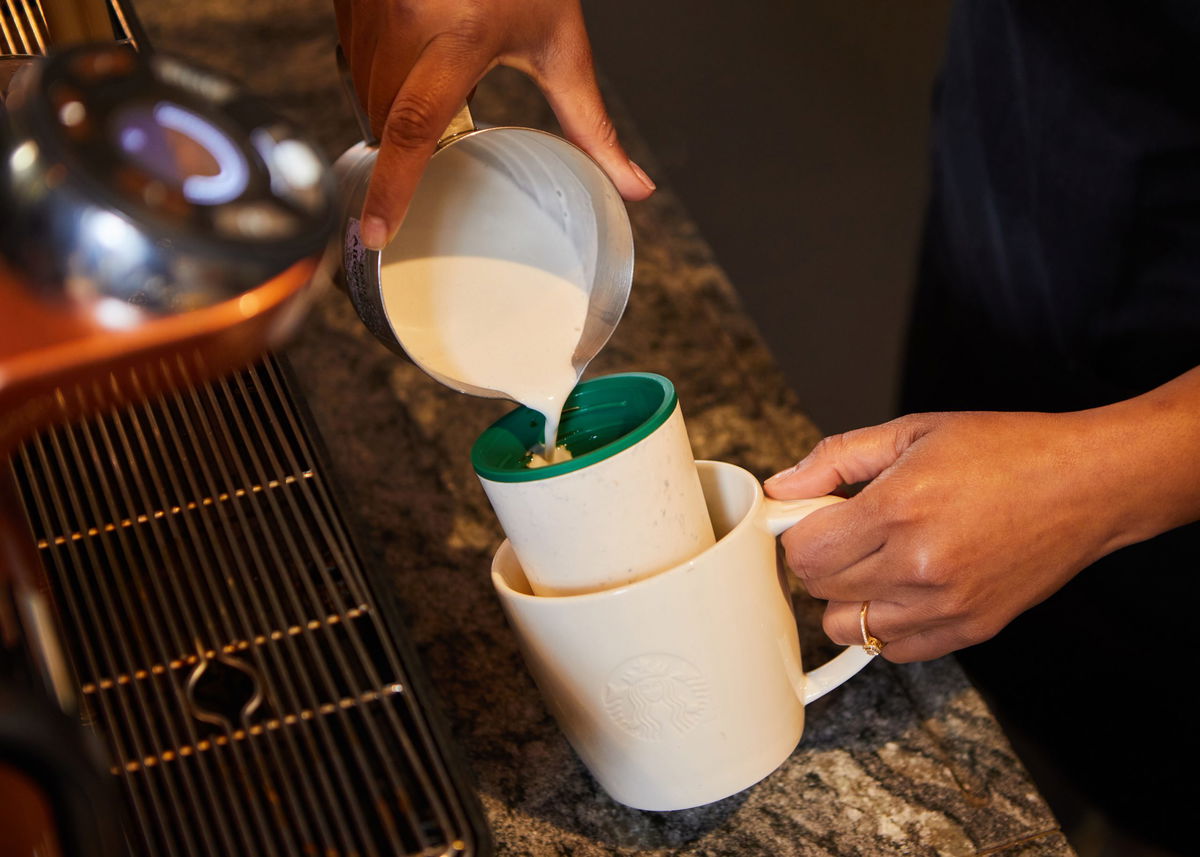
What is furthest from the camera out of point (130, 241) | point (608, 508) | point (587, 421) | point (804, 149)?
point (804, 149)

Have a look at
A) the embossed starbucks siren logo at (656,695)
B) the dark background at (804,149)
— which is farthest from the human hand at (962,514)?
the dark background at (804,149)

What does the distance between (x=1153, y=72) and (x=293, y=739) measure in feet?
2.42

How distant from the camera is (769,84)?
2088 mm

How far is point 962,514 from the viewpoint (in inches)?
25.1

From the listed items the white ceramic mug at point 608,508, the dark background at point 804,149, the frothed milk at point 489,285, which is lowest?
the white ceramic mug at point 608,508

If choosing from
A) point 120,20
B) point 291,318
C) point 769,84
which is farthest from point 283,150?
point 769,84

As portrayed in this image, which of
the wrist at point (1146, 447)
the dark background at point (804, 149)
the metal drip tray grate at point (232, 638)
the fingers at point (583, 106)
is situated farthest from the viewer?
the dark background at point (804, 149)

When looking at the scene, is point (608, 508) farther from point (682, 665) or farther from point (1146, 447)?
point (1146, 447)

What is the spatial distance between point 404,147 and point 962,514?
1.22 ft

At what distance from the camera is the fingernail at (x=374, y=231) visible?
612mm

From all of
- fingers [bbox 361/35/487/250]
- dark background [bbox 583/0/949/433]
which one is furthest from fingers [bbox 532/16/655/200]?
dark background [bbox 583/0/949/433]

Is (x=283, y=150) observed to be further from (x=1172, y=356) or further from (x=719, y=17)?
(x=719, y=17)

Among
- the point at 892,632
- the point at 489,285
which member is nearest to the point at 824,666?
the point at 892,632

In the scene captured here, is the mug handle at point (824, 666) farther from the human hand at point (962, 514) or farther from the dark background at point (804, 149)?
the dark background at point (804, 149)
